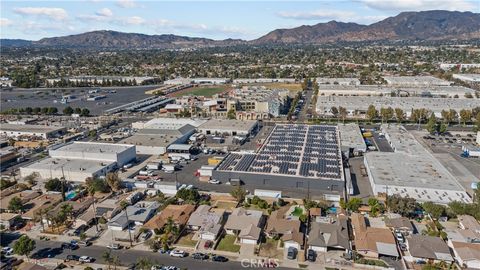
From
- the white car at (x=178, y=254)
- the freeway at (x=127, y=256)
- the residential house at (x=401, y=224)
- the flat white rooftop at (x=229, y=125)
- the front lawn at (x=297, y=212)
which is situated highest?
the flat white rooftop at (x=229, y=125)

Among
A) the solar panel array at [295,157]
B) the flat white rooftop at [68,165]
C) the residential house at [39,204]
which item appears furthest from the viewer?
the flat white rooftop at [68,165]

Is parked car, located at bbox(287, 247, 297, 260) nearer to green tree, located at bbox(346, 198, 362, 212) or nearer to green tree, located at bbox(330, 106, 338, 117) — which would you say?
green tree, located at bbox(346, 198, 362, 212)

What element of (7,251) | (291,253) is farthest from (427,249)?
(7,251)

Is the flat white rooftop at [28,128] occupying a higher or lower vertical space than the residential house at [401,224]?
higher

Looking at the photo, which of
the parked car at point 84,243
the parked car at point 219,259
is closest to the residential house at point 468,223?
the parked car at point 219,259

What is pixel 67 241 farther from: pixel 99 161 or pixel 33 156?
pixel 33 156

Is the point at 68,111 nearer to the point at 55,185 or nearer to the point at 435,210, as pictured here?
the point at 55,185

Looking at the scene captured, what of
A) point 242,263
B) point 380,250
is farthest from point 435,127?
point 242,263

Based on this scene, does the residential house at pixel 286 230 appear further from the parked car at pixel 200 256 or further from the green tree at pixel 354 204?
the parked car at pixel 200 256

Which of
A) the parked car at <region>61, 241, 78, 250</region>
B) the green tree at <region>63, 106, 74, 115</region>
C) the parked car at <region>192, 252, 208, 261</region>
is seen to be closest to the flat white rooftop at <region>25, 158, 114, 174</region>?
the parked car at <region>61, 241, 78, 250</region>
